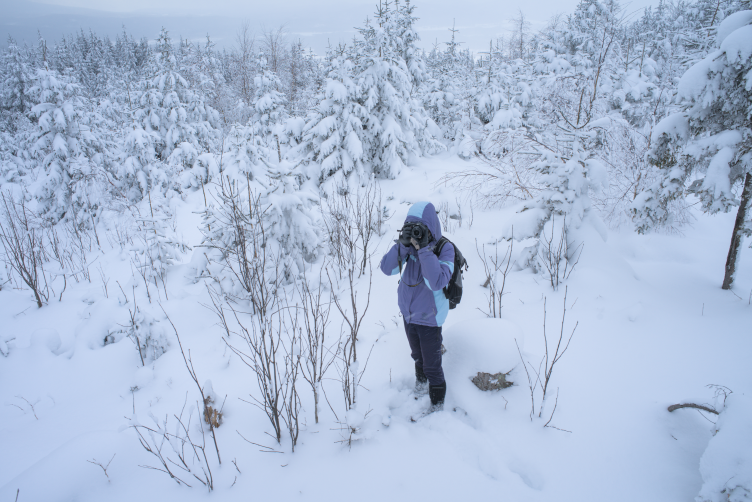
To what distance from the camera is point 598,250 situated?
4773 mm

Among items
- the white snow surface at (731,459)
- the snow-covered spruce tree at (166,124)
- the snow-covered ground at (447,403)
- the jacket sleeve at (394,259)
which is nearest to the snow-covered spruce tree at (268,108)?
the snow-covered spruce tree at (166,124)

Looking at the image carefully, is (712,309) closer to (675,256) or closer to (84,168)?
(675,256)

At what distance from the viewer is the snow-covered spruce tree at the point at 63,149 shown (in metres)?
10.3

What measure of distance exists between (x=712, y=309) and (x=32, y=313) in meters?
9.98

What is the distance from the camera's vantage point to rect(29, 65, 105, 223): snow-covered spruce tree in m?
10.3

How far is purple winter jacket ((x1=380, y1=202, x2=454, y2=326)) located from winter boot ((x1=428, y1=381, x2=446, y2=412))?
1.78ft

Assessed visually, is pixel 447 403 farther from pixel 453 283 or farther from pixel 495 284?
pixel 495 284

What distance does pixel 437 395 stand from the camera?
2.61m

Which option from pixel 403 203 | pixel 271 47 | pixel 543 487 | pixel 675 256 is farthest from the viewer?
pixel 271 47

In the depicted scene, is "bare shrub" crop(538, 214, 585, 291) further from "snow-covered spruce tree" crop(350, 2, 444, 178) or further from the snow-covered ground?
"snow-covered spruce tree" crop(350, 2, 444, 178)

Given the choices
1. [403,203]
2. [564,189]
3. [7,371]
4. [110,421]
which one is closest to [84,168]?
[7,371]

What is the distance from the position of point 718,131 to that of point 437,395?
16.7ft

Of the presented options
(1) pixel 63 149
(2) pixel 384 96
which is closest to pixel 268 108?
(2) pixel 384 96

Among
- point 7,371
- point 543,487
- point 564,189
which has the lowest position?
point 7,371
